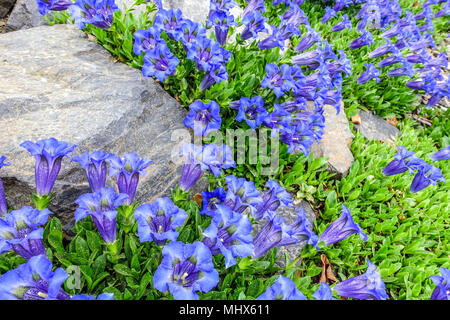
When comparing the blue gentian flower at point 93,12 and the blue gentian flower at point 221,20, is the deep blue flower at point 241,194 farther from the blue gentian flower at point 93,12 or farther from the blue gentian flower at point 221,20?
the blue gentian flower at point 93,12

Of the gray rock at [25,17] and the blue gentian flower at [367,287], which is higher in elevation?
the gray rock at [25,17]

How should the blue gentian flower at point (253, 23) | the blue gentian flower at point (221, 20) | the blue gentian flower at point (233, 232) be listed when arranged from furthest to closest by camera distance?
the blue gentian flower at point (253, 23)
the blue gentian flower at point (221, 20)
the blue gentian flower at point (233, 232)

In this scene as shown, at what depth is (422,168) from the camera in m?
3.31

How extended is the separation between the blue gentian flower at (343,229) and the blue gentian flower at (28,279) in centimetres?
182

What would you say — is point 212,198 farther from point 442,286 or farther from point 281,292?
point 442,286

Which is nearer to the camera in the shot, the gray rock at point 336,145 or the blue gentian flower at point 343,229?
the blue gentian flower at point 343,229

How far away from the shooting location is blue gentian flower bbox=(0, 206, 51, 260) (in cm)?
165

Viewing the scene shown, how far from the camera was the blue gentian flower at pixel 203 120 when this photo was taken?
2.88 m

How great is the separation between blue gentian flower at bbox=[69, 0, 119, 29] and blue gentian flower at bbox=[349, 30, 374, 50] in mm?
3626

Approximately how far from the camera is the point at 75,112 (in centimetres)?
271

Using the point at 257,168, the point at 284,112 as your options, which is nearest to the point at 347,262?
the point at 257,168

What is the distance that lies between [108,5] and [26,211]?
85.0 inches

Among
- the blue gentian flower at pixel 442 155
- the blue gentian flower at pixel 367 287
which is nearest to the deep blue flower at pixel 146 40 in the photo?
the blue gentian flower at pixel 367 287
